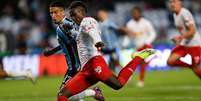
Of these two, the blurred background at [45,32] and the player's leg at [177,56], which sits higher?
the player's leg at [177,56]

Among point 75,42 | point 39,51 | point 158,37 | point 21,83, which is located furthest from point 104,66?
point 158,37

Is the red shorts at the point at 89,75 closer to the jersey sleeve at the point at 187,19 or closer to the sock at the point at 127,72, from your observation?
the sock at the point at 127,72

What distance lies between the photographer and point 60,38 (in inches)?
523

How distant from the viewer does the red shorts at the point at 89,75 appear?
12523mm

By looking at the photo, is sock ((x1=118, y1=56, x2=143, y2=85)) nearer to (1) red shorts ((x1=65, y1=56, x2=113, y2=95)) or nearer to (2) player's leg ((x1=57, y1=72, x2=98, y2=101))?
(1) red shorts ((x1=65, y1=56, x2=113, y2=95))

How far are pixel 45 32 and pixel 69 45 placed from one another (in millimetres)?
17645

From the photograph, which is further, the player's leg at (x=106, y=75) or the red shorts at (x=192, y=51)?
the red shorts at (x=192, y=51)

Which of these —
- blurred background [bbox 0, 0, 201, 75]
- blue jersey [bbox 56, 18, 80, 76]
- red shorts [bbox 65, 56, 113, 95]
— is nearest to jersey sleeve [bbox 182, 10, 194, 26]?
blue jersey [bbox 56, 18, 80, 76]

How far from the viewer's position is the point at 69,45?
519 inches

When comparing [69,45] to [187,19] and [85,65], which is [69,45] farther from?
[187,19]

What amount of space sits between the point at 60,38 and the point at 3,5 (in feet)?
68.6

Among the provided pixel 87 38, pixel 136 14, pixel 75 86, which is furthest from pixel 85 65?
pixel 136 14

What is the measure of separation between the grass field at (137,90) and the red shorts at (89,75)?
179 inches

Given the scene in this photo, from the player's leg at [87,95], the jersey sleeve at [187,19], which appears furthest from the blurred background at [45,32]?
the player's leg at [87,95]
